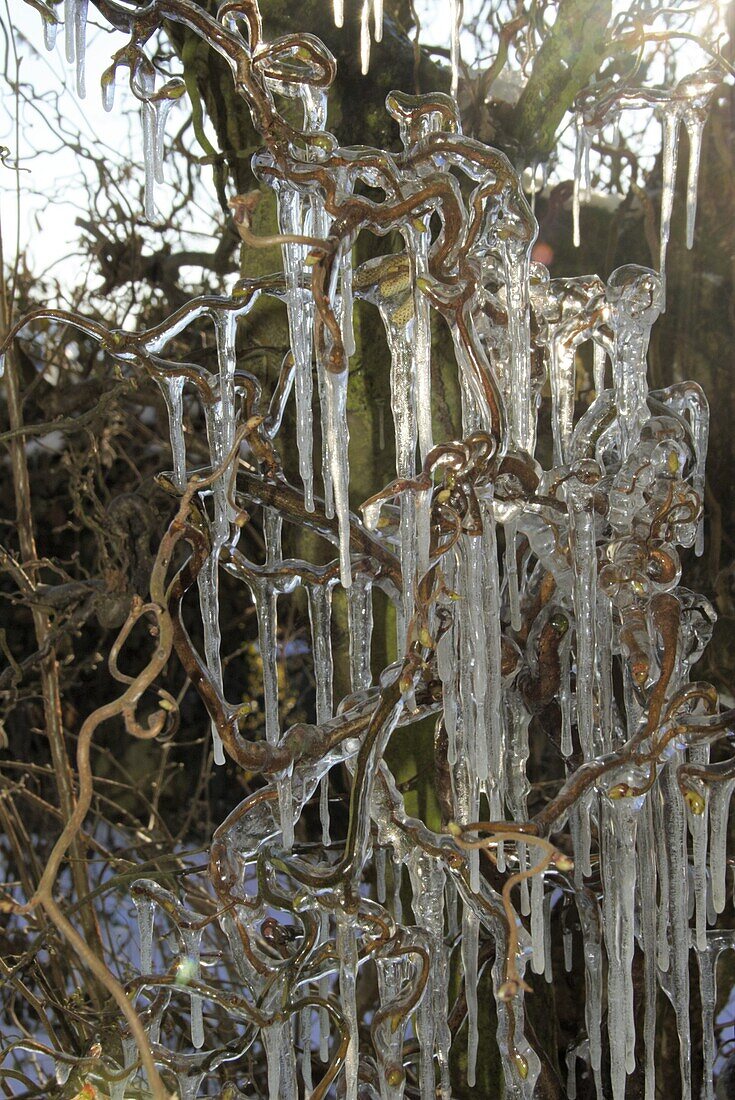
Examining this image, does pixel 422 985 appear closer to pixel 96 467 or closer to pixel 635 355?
pixel 635 355

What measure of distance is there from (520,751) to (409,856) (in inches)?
7.9

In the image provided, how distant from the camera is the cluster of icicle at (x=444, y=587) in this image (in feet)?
3.22

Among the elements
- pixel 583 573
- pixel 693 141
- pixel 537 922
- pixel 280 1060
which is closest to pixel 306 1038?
pixel 280 1060

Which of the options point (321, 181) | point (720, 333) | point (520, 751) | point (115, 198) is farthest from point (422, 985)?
point (115, 198)

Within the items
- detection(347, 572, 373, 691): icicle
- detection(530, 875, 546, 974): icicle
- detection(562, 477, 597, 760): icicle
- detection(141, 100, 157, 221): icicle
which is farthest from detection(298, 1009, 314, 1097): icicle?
detection(141, 100, 157, 221): icicle

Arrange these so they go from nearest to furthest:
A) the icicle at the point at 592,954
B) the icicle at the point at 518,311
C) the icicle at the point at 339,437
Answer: the icicle at the point at 339,437 < the icicle at the point at 518,311 < the icicle at the point at 592,954

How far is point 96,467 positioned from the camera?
2225mm

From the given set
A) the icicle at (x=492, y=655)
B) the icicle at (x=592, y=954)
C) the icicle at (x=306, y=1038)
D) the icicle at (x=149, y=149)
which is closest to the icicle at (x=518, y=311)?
the icicle at (x=492, y=655)

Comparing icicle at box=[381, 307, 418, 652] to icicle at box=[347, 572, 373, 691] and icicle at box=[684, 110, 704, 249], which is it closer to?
icicle at box=[347, 572, 373, 691]

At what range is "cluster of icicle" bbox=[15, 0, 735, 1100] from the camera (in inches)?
38.7

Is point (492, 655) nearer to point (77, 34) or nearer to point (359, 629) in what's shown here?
point (359, 629)

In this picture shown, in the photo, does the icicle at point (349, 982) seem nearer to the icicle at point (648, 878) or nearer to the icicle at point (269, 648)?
the icicle at point (269, 648)

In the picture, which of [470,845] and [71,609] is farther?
[71,609]

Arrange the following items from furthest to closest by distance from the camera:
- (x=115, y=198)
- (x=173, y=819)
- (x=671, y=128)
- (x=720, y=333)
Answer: (x=173, y=819) → (x=115, y=198) → (x=720, y=333) → (x=671, y=128)
